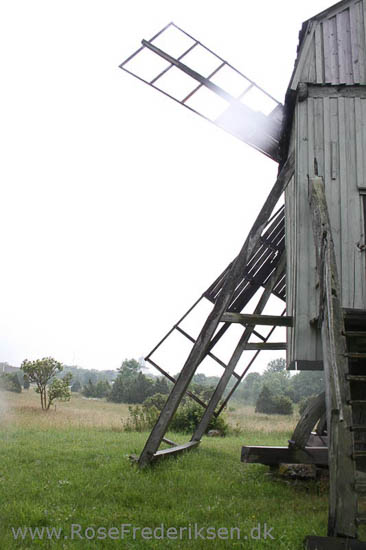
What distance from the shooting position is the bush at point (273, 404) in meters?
29.8

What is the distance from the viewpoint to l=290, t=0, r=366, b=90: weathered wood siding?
7914 mm

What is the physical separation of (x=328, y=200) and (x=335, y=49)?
2996 mm

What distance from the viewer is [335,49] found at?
8.14 metres

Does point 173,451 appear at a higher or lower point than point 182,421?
lower

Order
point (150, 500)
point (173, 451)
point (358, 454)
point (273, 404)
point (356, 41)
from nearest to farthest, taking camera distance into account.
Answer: point (358, 454), point (150, 500), point (356, 41), point (173, 451), point (273, 404)

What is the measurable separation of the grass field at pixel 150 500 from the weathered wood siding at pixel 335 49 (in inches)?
260

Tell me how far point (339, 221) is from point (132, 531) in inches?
209

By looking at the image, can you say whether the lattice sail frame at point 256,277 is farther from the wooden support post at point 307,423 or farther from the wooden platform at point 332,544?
the wooden platform at point 332,544

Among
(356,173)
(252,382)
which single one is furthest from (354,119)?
(252,382)

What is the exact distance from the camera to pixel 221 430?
50.6 ft

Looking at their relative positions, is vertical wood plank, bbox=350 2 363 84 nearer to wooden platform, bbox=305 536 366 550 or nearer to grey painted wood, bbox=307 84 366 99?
grey painted wood, bbox=307 84 366 99

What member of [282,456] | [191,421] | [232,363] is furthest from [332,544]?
[191,421]

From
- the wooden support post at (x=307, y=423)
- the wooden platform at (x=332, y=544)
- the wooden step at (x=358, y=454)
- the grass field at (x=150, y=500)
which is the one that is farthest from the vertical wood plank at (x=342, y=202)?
the wooden platform at (x=332, y=544)

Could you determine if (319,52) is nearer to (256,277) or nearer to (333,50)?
(333,50)
